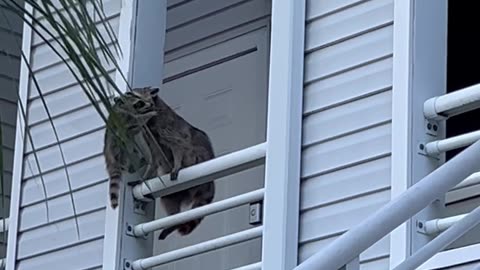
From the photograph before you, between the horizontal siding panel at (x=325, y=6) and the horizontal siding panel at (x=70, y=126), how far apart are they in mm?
1385

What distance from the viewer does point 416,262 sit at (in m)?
2.38

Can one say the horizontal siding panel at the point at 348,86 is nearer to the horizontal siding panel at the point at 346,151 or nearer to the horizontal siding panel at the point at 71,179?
the horizontal siding panel at the point at 346,151

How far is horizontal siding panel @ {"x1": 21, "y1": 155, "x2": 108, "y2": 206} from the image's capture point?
594 cm

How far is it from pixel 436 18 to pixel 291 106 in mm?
633

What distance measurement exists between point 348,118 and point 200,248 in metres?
0.79

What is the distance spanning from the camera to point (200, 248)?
16.3 feet

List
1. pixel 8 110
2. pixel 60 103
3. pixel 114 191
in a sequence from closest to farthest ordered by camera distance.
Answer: pixel 114 191
pixel 60 103
pixel 8 110

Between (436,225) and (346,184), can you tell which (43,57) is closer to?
(346,184)

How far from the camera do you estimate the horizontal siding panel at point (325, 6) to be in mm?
4824

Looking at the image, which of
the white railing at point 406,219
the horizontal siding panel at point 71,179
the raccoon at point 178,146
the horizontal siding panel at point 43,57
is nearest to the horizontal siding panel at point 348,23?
the raccoon at point 178,146

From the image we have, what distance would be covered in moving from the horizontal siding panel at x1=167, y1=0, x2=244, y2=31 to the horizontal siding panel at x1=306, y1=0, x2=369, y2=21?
236cm

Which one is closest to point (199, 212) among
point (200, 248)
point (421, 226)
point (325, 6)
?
point (200, 248)

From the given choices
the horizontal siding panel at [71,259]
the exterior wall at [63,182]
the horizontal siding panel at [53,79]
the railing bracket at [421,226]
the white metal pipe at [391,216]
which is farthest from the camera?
the horizontal siding panel at [53,79]

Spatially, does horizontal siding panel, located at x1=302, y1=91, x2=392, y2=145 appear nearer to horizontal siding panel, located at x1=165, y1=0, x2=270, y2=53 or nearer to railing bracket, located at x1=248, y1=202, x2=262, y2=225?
railing bracket, located at x1=248, y1=202, x2=262, y2=225
